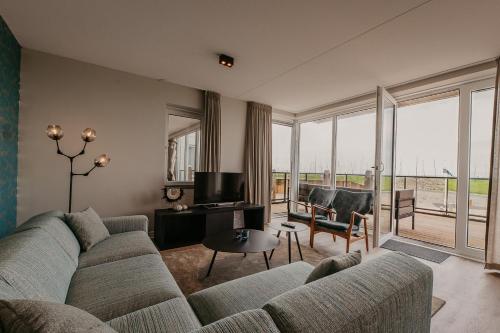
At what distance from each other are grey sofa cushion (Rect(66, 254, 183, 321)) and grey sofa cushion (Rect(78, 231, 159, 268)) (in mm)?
97

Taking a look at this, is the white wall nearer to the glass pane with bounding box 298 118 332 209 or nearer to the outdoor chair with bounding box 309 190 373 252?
the outdoor chair with bounding box 309 190 373 252

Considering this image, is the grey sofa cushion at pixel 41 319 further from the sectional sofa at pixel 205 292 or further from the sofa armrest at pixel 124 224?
the sofa armrest at pixel 124 224

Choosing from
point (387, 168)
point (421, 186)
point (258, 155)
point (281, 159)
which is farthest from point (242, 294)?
point (421, 186)

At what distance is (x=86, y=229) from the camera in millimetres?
1973

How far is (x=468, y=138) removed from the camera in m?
3.06

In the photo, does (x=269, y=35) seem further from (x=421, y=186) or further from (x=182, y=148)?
(x=421, y=186)

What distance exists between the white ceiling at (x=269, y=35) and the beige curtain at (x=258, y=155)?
125cm

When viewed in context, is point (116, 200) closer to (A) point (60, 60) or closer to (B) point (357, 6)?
(A) point (60, 60)

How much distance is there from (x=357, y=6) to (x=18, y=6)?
294cm

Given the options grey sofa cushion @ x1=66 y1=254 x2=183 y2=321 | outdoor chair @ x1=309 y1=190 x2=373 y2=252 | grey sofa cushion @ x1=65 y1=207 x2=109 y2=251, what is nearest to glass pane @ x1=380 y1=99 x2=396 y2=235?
outdoor chair @ x1=309 y1=190 x2=373 y2=252

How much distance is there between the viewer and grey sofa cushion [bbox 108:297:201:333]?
973mm

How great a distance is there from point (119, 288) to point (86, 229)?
3.12 feet

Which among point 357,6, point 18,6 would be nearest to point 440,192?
point 357,6

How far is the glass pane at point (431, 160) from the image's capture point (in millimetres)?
3590
